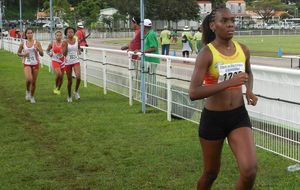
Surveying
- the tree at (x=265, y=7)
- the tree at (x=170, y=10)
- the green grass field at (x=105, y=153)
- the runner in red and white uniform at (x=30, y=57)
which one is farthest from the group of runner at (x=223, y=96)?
the tree at (x=265, y=7)

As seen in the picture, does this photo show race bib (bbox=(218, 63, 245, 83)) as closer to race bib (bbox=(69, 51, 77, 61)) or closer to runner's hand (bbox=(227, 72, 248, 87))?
runner's hand (bbox=(227, 72, 248, 87))

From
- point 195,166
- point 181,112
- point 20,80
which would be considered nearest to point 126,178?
point 195,166

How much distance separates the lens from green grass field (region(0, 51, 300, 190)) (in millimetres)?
6828

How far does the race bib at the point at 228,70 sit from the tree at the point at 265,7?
381ft

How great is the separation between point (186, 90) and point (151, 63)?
194cm

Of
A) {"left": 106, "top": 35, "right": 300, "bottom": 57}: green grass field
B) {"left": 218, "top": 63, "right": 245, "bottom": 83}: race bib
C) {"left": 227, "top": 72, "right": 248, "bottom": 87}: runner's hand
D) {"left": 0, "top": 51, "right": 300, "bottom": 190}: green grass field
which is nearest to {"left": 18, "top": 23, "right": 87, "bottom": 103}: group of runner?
{"left": 0, "top": 51, "right": 300, "bottom": 190}: green grass field

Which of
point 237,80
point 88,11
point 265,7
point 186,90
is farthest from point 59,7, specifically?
point 237,80

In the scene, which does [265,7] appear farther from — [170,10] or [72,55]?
[72,55]

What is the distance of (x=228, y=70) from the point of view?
4.96 meters

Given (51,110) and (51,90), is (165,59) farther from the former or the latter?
(51,90)

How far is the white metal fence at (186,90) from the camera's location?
735 cm

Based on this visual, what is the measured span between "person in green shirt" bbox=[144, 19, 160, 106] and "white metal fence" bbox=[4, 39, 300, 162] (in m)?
0.02

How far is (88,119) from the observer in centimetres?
1153

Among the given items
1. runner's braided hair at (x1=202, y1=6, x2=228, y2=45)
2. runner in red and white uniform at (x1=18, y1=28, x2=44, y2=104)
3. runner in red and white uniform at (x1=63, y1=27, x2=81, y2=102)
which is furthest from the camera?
runner in red and white uniform at (x1=63, y1=27, x2=81, y2=102)
